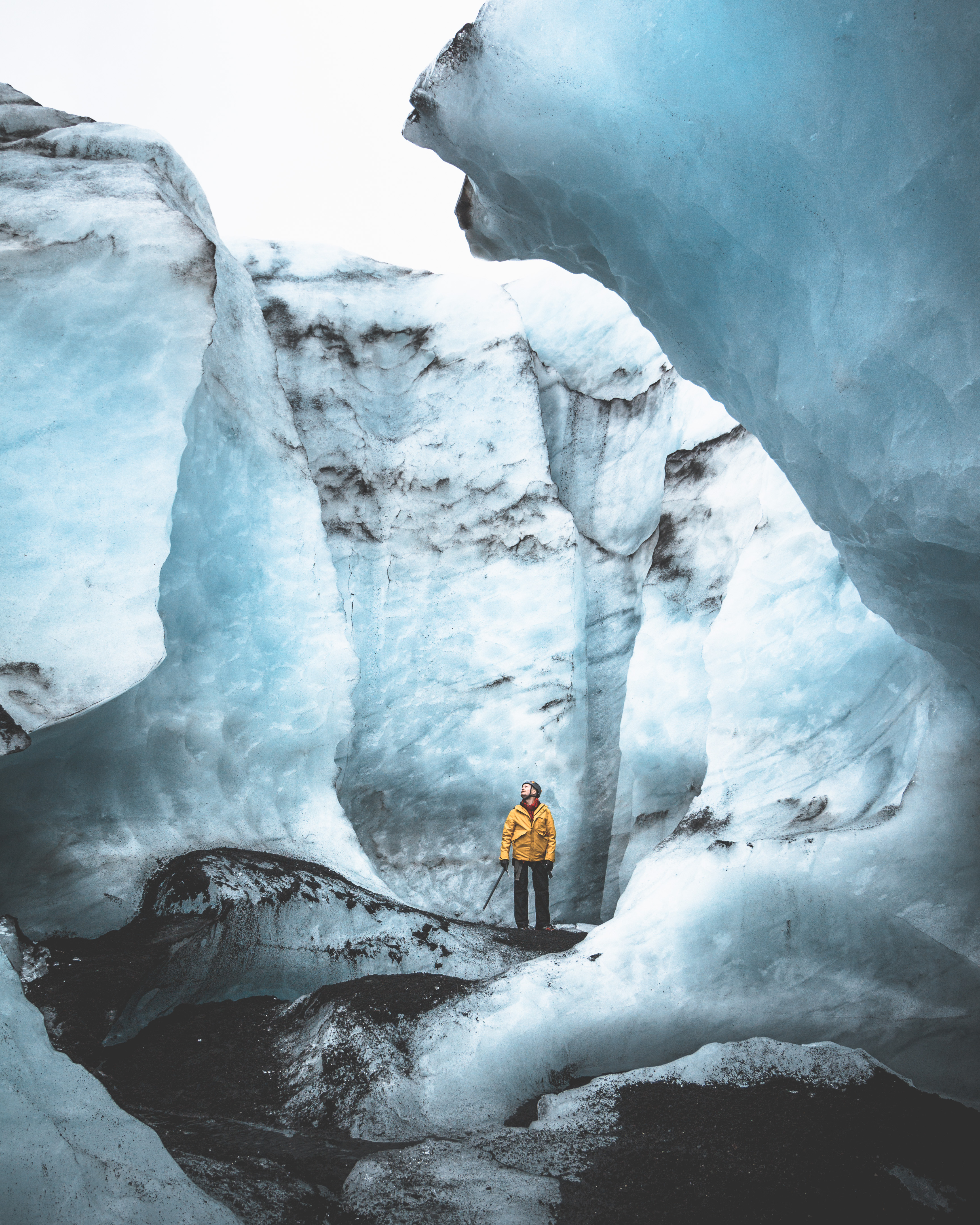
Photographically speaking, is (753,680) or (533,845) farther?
(533,845)

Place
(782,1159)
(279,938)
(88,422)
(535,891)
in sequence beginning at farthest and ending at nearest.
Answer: (535,891)
(88,422)
(279,938)
(782,1159)

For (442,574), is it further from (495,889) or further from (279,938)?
(279,938)

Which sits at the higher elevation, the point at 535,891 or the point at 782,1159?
the point at 782,1159

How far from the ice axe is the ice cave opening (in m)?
0.06

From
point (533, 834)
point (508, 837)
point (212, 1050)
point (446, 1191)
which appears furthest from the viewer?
point (508, 837)

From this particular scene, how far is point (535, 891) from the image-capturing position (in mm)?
5613

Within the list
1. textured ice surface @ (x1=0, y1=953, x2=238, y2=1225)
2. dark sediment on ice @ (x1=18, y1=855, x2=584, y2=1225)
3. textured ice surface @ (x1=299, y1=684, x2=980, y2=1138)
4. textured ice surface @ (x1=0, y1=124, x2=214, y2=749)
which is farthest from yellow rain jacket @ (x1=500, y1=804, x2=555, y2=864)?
textured ice surface @ (x1=0, y1=953, x2=238, y2=1225)

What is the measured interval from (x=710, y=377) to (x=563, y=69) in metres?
1.20

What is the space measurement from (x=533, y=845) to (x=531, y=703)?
1.18 meters

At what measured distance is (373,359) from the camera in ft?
23.1

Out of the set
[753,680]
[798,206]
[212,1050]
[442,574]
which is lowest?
[212,1050]

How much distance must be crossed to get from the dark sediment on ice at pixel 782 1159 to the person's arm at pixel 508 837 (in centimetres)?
290

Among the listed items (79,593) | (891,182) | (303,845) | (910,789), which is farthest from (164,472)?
(910,789)

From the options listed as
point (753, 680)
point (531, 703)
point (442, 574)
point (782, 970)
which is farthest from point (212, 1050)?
point (442, 574)
